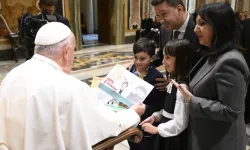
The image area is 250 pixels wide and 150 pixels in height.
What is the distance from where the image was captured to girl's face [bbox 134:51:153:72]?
2170mm

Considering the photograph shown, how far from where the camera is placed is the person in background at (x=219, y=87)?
4.58 feet

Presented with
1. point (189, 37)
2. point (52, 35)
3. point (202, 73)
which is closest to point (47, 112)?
point (52, 35)

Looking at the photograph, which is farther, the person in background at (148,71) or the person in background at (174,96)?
the person in background at (148,71)

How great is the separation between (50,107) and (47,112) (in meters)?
0.03

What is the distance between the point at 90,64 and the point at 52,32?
21.6 ft

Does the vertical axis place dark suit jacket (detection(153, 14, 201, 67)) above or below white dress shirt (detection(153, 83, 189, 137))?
above

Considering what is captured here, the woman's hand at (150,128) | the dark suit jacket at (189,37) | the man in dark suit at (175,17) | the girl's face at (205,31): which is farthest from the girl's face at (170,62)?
the man in dark suit at (175,17)

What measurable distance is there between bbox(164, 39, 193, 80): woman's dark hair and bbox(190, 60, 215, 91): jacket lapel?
0.16 metres

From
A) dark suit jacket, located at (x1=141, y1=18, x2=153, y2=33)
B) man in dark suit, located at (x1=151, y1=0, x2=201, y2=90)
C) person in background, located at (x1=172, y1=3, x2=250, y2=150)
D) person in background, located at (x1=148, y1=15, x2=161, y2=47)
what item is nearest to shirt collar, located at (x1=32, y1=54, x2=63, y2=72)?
person in background, located at (x1=172, y1=3, x2=250, y2=150)

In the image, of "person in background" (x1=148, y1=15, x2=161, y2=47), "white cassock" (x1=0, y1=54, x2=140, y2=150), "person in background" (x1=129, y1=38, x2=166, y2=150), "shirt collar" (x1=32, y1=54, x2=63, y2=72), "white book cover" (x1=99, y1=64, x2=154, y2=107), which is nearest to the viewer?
"white cassock" (x1=0, y1=54, x2=140, y2=150)

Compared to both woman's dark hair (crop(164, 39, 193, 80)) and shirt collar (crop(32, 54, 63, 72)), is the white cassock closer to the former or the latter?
shirt collar (crop(32, 54, 63, 72))

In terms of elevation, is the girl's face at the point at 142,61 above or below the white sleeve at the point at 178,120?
above

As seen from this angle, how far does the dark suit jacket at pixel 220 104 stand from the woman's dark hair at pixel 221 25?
0.16 feet

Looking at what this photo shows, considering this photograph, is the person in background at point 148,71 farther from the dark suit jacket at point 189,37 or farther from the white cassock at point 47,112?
the white cassock at point 47,112
